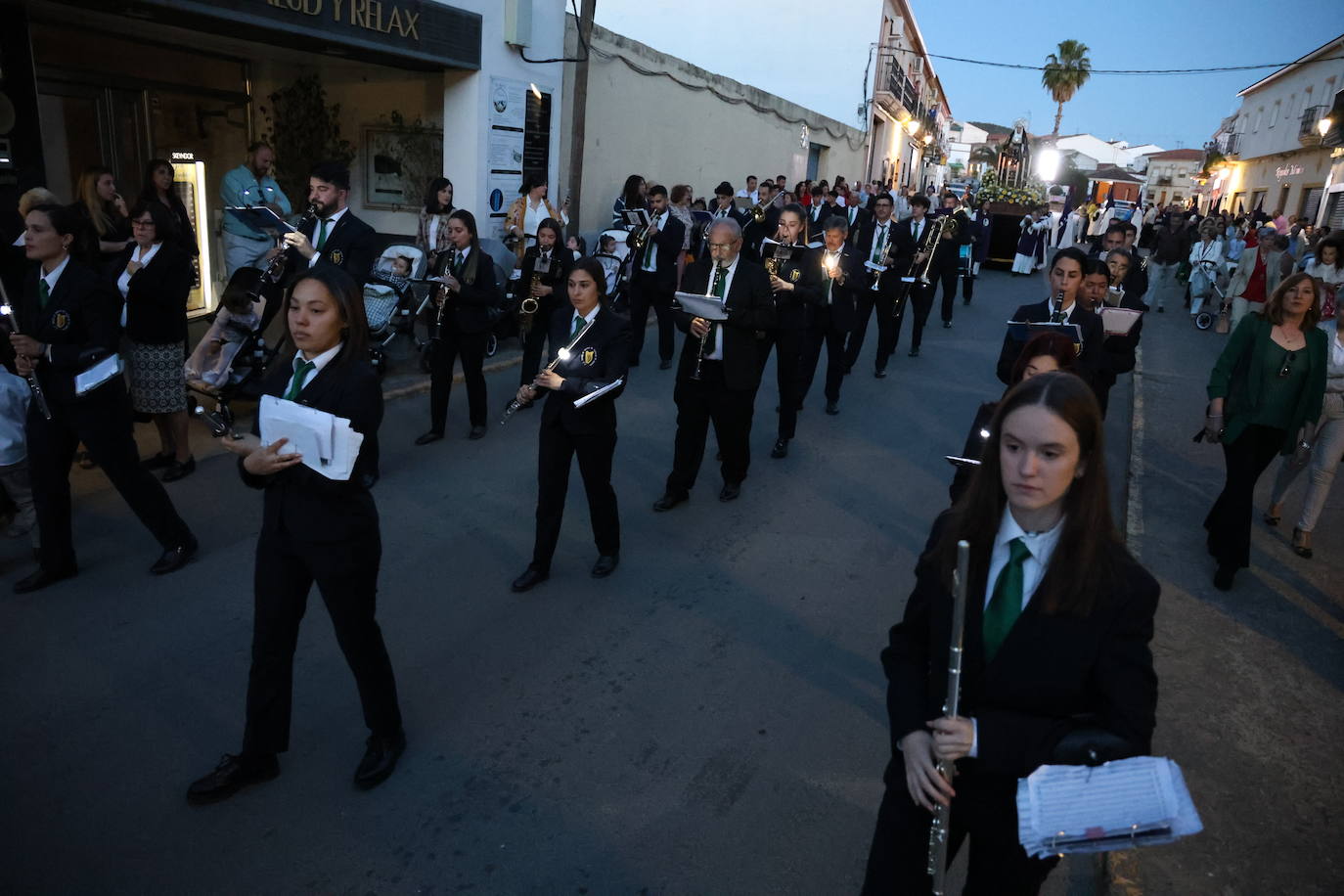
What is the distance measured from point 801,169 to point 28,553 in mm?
21834

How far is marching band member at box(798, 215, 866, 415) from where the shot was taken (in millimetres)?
8305

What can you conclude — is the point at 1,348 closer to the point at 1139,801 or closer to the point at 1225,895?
the point at 1139,801

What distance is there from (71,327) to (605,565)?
300 cm

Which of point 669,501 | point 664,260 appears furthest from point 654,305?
point 669,501

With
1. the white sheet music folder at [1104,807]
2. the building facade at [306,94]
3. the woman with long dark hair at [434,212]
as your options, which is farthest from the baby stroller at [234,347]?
the white sheet music folder at [1104,807]

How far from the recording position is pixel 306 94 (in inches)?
461

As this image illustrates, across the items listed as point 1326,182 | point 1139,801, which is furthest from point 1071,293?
point 1326,182

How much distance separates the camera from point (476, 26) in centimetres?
1040

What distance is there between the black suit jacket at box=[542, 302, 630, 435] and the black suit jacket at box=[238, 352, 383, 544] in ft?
5.67

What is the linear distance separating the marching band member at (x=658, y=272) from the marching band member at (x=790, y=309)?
8.96ft

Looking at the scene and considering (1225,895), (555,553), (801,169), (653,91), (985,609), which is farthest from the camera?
(801,169)

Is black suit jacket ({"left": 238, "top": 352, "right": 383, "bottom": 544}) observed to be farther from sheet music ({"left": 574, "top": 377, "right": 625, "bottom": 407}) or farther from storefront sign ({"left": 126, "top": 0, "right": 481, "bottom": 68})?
storefront sign ({"left": 126, "top": 0, "right": 481, "bottom": 68})

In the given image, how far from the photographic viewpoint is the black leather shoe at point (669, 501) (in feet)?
21.2

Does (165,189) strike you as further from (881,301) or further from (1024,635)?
(1024,635)
